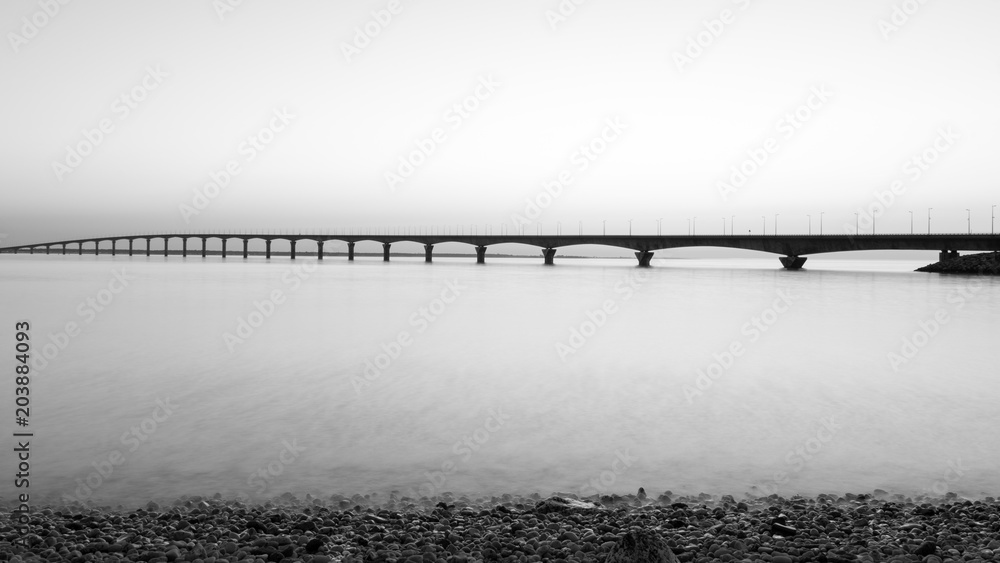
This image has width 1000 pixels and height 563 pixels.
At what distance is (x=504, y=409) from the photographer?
Answer: 472 inches

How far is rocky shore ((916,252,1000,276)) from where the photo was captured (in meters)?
103

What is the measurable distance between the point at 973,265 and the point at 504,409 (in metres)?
122

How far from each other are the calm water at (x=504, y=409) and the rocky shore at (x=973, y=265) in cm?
9483

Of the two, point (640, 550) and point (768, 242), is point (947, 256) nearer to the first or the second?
point (768, 242)

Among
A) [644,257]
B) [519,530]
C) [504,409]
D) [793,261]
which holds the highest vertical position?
[644,257]

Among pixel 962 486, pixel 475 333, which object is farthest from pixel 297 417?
pixel 475 333

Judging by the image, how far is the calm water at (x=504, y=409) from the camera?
799 centimetres

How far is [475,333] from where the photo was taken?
2473 centimetres

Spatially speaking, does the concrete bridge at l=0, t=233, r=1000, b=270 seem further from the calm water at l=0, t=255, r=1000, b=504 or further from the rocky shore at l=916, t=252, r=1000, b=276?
the calm water at l=0, t=255, r=1000, b=504

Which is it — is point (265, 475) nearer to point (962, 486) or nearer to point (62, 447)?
point (62, 447)

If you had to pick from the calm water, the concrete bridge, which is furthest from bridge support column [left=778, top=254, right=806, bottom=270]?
the calm water

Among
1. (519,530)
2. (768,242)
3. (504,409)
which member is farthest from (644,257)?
(519,530)

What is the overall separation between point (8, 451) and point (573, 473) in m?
7.21

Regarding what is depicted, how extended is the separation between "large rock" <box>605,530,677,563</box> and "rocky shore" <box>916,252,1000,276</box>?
118647mm
